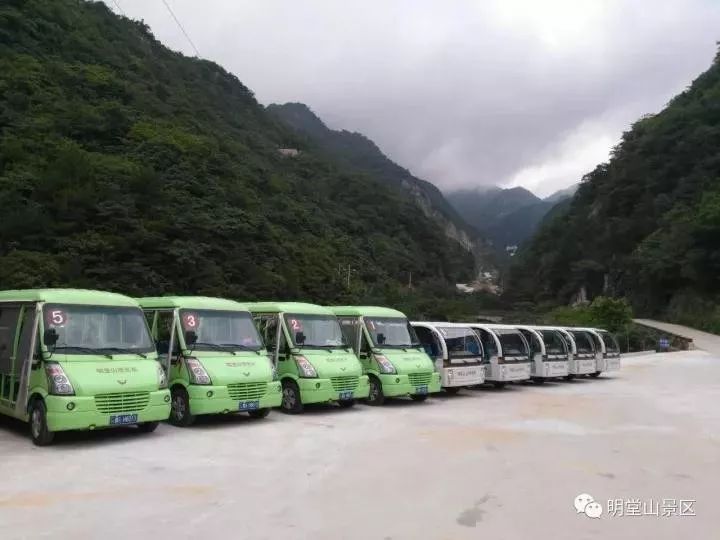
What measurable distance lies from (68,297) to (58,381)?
4.77ft

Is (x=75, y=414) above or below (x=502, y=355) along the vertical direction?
below

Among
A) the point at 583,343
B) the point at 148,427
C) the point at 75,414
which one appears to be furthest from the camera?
the point at 583,343

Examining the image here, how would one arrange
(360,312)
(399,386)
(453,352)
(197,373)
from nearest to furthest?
(197,373) < (399,386) < (360,312) < (453,352)

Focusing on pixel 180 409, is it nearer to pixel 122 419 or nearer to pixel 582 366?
pixel 122 419

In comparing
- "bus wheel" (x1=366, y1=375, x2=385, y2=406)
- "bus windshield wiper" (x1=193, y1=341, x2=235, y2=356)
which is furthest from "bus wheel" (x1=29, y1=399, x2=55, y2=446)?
"bus wheel" (x1=366, y1=375, x2=385, y2=406)

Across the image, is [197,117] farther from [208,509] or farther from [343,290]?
[208,509]

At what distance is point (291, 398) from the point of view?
13.0 metres

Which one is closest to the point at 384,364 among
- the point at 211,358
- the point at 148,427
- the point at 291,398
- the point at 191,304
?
the point at 291,398

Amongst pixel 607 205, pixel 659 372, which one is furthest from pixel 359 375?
pixel 607 205

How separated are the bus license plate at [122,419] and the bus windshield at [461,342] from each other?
850cm

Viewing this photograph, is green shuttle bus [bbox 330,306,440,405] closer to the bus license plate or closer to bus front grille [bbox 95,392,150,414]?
bus front grille [bbox 95,392,150,414]

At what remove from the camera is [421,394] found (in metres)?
15.1

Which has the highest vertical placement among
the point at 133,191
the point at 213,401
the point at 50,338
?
the point at 133,191

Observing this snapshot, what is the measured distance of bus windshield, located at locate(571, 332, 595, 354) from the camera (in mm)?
22603
